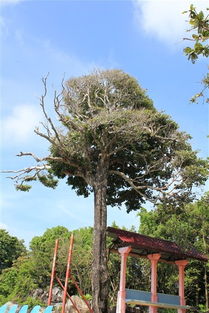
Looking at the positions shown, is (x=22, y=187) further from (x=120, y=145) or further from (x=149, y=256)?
(x=149, y=256)

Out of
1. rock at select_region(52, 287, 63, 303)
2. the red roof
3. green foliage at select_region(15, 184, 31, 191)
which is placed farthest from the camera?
rock at select_region(52, 287, 63, 303)

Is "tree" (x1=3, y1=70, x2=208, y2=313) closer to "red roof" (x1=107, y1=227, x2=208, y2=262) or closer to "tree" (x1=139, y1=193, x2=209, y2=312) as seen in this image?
"red roof" (x1=107, y1=227, x2=208, y2=262)

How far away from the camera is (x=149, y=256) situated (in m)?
12.6

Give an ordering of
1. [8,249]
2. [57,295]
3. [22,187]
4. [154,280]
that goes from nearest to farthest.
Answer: [154,280] → [22,187] → [57,295] → [8,249]

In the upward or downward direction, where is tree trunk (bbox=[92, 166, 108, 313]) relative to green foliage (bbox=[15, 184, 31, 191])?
downward

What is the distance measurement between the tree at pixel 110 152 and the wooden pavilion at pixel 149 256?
845 mm

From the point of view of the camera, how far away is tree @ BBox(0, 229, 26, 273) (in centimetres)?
3494

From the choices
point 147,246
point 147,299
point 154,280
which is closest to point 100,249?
point 147,246

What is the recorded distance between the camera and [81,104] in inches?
563

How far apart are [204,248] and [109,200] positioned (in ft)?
22.0

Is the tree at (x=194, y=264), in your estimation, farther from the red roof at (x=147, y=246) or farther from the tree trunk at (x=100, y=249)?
the tree trunk at (x=100, y=249)

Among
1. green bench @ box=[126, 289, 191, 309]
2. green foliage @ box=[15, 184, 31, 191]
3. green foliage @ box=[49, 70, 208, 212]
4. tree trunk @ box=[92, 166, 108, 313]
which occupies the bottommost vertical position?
green bench @ box=[126, 289, 191, 309]

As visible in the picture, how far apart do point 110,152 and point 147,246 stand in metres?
3.66

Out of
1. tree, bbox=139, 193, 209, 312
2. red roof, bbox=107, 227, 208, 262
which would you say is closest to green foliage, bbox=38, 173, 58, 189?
red roof, bbox=107, 227, 208, 262
